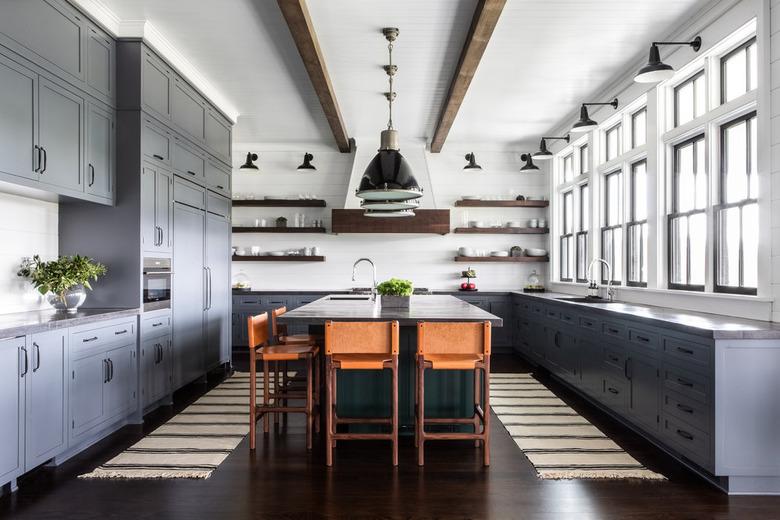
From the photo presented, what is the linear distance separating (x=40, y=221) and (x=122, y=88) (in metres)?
1.20

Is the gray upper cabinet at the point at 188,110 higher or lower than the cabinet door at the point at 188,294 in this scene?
higher

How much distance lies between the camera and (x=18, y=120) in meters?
3.25

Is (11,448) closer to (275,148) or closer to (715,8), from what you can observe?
(715,8)

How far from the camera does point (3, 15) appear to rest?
10.3ft

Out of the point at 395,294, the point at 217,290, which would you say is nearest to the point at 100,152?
the point at 217,290

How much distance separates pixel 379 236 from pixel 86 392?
213 inches

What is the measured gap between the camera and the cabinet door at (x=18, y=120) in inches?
123

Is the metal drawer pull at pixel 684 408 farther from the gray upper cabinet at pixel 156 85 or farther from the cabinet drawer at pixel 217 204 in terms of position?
the cabinet drawer at pixel 217 204

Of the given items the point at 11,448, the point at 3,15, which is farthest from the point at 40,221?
the point at 11,448

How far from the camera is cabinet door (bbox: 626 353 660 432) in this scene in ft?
12.2

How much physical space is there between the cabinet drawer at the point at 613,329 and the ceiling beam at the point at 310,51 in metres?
3.28

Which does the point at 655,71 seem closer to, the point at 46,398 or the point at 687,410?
the point at 687,410

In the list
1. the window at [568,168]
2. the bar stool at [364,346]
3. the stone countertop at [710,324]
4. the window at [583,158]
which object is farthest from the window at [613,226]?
the bar stool at [364,346]

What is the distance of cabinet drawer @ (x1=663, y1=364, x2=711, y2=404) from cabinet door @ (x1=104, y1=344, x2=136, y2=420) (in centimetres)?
379
